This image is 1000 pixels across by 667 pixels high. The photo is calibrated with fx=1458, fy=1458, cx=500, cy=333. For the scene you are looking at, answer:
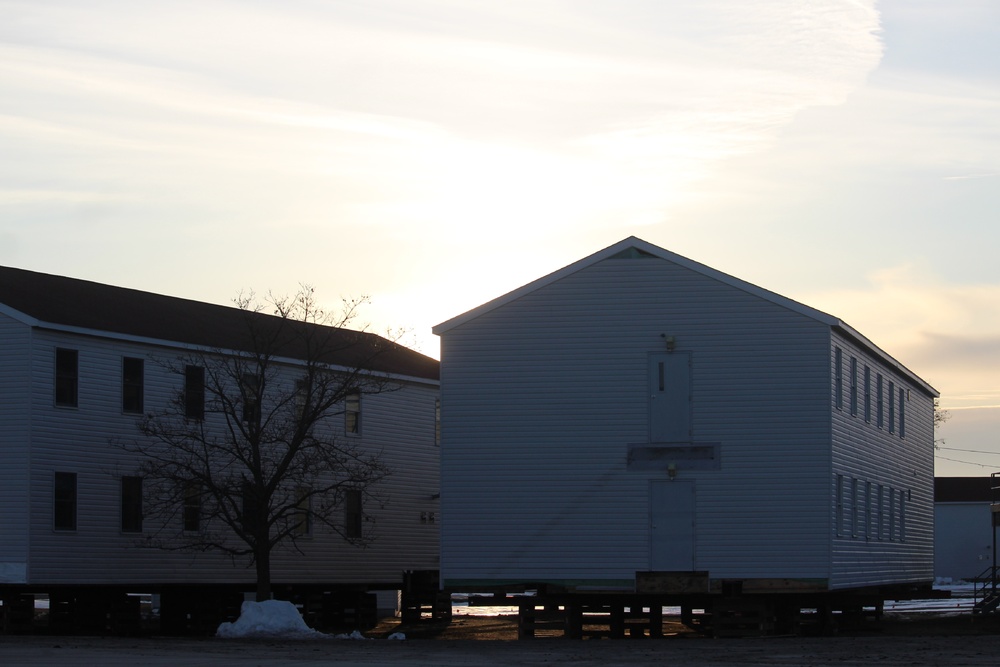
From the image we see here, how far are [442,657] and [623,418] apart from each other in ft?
29.3

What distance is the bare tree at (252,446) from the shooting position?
3716 cm

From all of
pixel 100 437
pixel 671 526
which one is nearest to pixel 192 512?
pixel 100 437

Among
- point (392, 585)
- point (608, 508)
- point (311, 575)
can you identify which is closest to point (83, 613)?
point (311, 575)

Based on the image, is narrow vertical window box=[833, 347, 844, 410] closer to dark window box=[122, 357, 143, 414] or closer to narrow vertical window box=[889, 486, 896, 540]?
narrow vertical window box=[889, 486, 896, 540]

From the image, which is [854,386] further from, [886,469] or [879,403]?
[886,469]

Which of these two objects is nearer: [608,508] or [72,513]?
[608,508]

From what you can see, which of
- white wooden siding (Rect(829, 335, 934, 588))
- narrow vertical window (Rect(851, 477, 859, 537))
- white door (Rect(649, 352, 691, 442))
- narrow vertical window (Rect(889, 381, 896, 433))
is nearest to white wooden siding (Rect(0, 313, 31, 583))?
white door (Rect(649, 352, 691, 442))

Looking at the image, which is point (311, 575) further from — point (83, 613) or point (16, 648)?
point (16, 648)

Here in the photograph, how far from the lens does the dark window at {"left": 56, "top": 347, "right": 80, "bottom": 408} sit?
118 ft

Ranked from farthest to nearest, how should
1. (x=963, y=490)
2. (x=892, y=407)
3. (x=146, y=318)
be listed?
(x=963, y=490) → (x=892, y=407) → (x=146, y=318)

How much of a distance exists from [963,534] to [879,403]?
51501 millimetres

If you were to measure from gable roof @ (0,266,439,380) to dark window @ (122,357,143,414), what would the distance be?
73cm

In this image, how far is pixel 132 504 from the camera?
1510 inches

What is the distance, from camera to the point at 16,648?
27.6m
